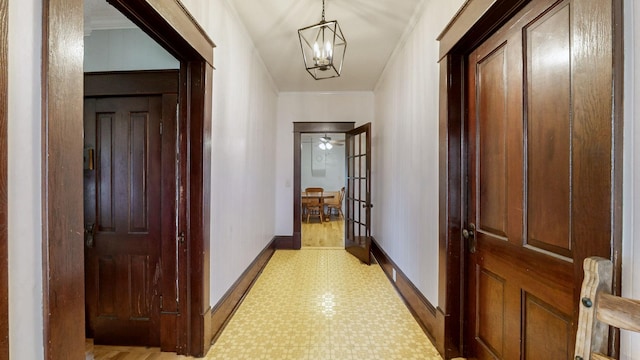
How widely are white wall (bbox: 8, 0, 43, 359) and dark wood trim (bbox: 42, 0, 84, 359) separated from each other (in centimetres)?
2

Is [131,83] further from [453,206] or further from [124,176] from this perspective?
[453,206]

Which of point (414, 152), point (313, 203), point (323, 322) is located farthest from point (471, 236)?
point (313, 203)

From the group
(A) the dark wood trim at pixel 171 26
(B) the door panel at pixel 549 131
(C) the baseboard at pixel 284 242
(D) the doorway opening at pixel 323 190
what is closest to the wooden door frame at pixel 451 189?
(B) the door panel at pixel 549 131

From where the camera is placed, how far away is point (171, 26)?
57.9 inches

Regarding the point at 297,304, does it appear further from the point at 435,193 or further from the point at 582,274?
the point at 582,274

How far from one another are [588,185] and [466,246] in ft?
3.50

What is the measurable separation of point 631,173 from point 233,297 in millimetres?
2610

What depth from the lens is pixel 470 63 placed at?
183cm

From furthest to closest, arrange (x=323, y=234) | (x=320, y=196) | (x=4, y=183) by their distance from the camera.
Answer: (x=320, y=196) < (x=323, y=234) < (x=4, y=183)

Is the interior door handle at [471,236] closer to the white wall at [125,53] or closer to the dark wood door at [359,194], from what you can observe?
the dark wood door at [359,194]

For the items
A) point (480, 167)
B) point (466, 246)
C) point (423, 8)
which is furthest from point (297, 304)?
point (423, 8)

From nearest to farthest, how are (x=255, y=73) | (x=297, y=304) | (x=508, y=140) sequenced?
(x=508, y=140) < (x=297, y=304) < (x=255, y=73)

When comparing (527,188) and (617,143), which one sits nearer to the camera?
(617,143)

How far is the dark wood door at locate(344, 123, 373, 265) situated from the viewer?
156 inches
